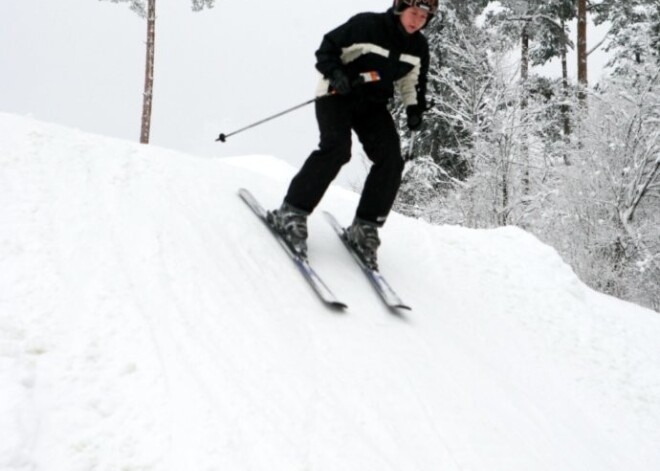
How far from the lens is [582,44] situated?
16141 millimetres

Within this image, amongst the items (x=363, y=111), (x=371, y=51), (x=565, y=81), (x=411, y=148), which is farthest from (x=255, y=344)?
(x=565, y=81)

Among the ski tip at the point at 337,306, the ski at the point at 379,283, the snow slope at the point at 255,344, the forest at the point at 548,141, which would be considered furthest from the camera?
the forest at the point at 548,141

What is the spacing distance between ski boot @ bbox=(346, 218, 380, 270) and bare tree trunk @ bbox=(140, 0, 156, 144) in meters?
10.4

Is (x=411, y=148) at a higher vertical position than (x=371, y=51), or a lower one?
lower

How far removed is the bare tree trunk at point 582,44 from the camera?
1596cm

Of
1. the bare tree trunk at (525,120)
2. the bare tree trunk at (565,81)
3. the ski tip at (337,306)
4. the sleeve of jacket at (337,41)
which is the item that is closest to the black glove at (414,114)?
the sleeve of jacket at (337,41)

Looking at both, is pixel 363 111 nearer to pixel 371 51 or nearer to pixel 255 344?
pixel 371 51

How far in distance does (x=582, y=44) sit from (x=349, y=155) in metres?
14.8

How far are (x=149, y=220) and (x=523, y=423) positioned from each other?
2349 millimetres

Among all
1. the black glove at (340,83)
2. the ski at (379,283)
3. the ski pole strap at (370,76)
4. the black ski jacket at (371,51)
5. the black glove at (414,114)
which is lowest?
the ski at (379,283)

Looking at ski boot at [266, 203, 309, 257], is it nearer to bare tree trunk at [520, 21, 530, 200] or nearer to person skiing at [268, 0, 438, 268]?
person skiing at [268, 0, 438, 268]

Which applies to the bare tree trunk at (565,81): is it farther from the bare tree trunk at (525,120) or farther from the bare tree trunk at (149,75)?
the bare tree trunk at (149,75)

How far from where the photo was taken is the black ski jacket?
12.9ft

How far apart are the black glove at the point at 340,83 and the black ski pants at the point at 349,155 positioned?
245 millimetres
